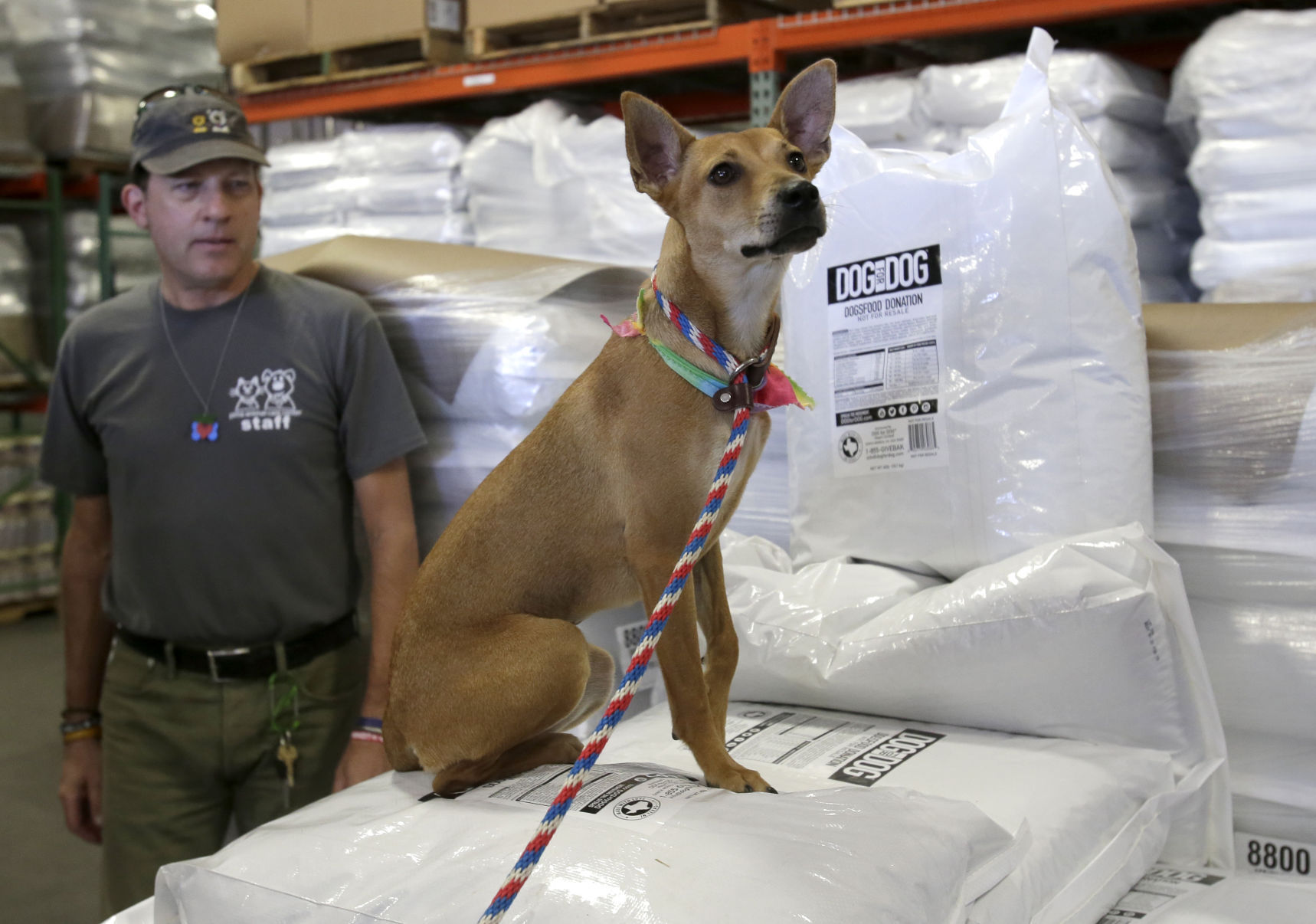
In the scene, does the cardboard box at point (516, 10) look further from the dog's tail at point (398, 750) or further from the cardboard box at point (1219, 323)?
the dog's tail at point (398, 750)

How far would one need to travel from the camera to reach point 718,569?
1.21m

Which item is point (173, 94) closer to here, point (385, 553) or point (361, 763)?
point (385, 553)

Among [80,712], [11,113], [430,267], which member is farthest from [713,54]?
[11,113]

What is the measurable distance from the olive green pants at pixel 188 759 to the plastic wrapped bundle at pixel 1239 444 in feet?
4.68

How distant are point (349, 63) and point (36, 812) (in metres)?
2.39

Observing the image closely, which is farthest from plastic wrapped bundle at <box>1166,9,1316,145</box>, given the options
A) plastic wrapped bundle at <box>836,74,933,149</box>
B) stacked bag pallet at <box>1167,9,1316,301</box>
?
plastic wrapped bundle at <box>836,74,933,149</box>

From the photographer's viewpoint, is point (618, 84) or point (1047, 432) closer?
point (1047, 432)

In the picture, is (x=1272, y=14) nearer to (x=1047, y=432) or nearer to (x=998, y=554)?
(x=1047, y=432)

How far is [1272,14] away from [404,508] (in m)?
1.81

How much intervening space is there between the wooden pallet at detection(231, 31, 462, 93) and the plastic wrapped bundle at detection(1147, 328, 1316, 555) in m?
2.22

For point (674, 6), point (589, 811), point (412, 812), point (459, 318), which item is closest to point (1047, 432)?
point (589, 811)

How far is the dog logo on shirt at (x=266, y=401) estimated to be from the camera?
1858mm

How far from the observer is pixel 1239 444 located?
1.49m

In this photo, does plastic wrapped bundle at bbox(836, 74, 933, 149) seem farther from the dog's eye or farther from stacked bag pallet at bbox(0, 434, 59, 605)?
stacked bag pallet at bbox(0, 434, 59, 605)
